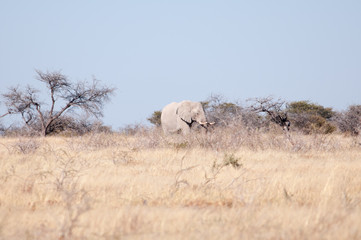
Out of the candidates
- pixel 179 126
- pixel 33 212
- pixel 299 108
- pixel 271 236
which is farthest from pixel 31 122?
pixel 271 236

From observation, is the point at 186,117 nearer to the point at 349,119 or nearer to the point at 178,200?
the point at 349,119

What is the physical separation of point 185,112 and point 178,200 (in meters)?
13.8

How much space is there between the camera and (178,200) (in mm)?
5211

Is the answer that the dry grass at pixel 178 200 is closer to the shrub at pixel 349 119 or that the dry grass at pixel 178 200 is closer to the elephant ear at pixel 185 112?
the elephant ear at pixel 185 112

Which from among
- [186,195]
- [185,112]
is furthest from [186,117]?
[186,195]

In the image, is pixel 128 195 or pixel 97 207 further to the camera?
pixel 128 195

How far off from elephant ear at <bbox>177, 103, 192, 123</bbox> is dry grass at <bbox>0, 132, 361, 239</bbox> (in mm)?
9150

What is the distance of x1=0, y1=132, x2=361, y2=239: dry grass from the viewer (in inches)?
147

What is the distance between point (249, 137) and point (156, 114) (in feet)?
76.7

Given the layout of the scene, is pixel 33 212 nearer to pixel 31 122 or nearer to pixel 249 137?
pixel 249 137

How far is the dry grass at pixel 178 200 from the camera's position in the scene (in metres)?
3.72

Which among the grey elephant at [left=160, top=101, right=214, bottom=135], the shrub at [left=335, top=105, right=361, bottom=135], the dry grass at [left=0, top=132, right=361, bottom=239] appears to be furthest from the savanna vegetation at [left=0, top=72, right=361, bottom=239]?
the shrub at [left=335, top=105, right=361, bottom=135]

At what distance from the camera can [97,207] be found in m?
4.66

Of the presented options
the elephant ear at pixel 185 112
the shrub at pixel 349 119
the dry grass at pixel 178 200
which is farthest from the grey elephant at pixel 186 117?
the dry grass at pixel 178 200
